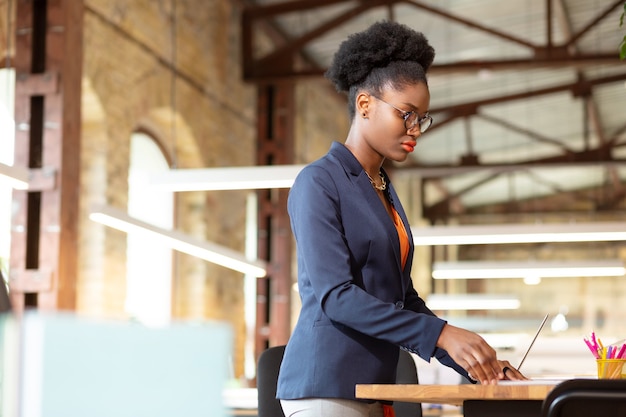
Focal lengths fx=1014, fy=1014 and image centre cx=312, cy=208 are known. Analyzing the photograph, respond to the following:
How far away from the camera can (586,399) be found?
5.21 ft

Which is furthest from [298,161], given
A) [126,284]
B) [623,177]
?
[623,177]

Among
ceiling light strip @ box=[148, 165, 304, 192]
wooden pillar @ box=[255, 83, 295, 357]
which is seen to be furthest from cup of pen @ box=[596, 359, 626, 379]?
wooden pillar @ box=[255, 83, 295, 357]

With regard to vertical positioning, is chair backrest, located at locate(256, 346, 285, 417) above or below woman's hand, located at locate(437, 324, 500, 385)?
below

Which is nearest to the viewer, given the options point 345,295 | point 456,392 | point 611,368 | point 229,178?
point 456,392

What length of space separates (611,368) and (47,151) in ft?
18.7

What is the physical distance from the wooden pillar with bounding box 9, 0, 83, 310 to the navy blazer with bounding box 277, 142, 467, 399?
5.46 m

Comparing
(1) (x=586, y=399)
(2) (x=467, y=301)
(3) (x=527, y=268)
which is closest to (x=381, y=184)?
(1) (x=586, y=399)

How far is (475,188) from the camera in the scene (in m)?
21.5

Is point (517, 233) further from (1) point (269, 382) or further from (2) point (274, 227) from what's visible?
(2) point (274, 227)

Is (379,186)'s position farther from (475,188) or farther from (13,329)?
(475,188)

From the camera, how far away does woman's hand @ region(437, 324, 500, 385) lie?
64.0 inches

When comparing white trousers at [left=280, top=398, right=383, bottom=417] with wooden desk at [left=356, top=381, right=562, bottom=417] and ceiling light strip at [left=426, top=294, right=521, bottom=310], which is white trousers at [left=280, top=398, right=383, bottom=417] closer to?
wooden desk at [left=356, top=381, right=562, bottom=417]

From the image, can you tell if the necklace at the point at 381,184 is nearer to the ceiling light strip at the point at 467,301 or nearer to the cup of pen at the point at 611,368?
the cup of pen at the point at 611,368

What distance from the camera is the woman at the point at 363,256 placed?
1.67m
